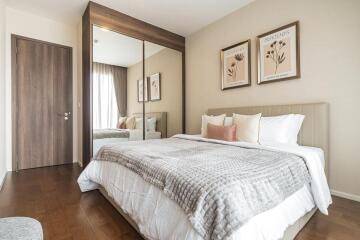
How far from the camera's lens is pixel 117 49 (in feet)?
10.9

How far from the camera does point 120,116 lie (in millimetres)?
3400

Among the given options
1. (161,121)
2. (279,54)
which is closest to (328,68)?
(279,54)

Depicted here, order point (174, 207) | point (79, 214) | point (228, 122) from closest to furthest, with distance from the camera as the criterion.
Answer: point (174, 207) < point (79, 214) < point (228, 122)

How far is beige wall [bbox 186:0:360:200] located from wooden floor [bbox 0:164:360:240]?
513 mm

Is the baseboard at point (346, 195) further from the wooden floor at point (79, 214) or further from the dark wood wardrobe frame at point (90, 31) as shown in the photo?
the dark wood wardrobe frame at point (90, 31)

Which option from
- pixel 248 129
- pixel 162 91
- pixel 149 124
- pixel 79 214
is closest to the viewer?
pixel 79 214

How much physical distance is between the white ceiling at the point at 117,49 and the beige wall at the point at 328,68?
1.71 metres

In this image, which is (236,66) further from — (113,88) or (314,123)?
(113,88)

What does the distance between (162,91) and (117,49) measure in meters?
1.10

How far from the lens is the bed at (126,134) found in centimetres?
300

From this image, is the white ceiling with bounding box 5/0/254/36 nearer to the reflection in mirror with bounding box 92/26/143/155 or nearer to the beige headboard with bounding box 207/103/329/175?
the reflection in mirror with bounding box 92/26/143/155

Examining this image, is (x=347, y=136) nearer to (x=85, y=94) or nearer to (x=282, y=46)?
(x=282, y=46)

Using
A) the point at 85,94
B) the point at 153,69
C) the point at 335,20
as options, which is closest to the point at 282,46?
the point at 335,20

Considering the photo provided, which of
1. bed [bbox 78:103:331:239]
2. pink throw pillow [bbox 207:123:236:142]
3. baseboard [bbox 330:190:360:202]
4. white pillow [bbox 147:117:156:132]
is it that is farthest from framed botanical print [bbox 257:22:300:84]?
white pillow [bbox 147:117:156:132]
